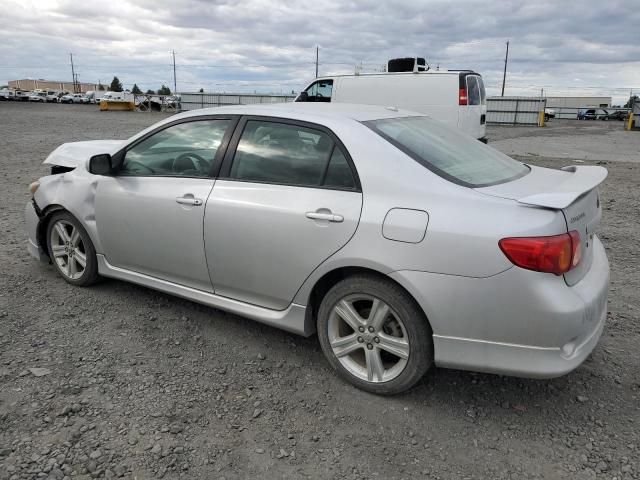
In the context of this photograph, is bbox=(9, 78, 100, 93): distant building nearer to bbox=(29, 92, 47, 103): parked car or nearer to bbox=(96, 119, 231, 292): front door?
bbox=(29, 92, 47, 103): parked car

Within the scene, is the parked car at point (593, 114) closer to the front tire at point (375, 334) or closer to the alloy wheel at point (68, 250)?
the alloy wheel at point (68, 250)

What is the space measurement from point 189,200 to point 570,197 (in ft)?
7.36

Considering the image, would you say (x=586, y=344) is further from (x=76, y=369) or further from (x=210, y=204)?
(x=76, y=369)

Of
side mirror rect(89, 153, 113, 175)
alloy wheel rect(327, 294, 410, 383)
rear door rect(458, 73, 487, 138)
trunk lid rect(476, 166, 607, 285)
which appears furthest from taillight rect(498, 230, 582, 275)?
rear door rect(458, 73, 487, 138)

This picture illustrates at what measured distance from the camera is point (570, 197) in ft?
8.16

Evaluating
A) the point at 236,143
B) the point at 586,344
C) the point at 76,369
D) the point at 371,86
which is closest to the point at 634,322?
the point at 586,344

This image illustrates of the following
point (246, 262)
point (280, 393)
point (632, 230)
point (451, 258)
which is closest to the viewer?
point (451, 258)

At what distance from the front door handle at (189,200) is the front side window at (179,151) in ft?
0.57

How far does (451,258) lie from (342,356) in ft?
3.02

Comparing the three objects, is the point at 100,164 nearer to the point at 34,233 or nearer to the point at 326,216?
the point at 34,233

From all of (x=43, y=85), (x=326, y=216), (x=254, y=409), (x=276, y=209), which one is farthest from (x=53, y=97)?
(x=254, y=409)

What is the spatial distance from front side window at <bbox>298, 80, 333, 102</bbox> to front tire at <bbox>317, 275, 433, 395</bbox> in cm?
1151

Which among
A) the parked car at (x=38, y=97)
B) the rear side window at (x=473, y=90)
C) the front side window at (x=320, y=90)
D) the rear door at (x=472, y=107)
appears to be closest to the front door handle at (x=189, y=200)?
the rear door at (x=472, y=107)

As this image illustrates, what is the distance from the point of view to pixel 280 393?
3.00 meters
